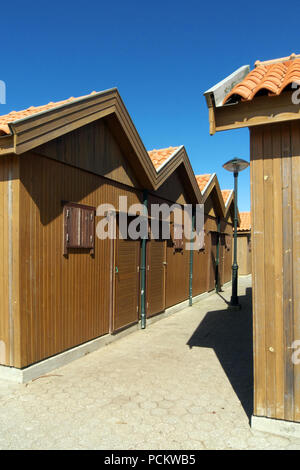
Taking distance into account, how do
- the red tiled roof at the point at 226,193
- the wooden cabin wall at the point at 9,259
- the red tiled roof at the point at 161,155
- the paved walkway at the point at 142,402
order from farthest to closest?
the red tiled roof at the point at 226,193
the red tiled roof at the point at 161,155
the wooden cabin wall at the point at 9,259
the paved walkway at the point at 142,402

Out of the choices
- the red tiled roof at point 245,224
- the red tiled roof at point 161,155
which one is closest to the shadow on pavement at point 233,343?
the red tiled roof at point 161,155

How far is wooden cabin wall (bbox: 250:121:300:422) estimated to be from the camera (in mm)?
3492

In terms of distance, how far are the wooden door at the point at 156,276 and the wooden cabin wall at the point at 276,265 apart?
516 centimetres

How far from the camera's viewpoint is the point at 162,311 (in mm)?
9633

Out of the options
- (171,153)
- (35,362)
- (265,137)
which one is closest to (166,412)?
(35,362)

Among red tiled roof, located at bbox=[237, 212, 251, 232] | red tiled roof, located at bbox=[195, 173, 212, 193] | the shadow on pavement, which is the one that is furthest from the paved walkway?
red tiled roof, located at bbox=[237, 212, 251, 232]

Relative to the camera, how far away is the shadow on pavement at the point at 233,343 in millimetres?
4986

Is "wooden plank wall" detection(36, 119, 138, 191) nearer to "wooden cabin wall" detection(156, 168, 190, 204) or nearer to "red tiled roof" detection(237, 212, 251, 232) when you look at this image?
"wooden cabin wall" detection(156, 168, 190, 204)

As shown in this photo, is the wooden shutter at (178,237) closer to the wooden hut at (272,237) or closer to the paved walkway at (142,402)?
the paved walkway at (142,402)

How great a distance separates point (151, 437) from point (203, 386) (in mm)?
1659

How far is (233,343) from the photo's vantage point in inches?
285

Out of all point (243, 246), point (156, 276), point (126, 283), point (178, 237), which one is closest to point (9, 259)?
point (126, 283)

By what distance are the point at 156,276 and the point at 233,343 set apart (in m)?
2.72

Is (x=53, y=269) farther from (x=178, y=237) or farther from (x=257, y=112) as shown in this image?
(x=178, y=237)
